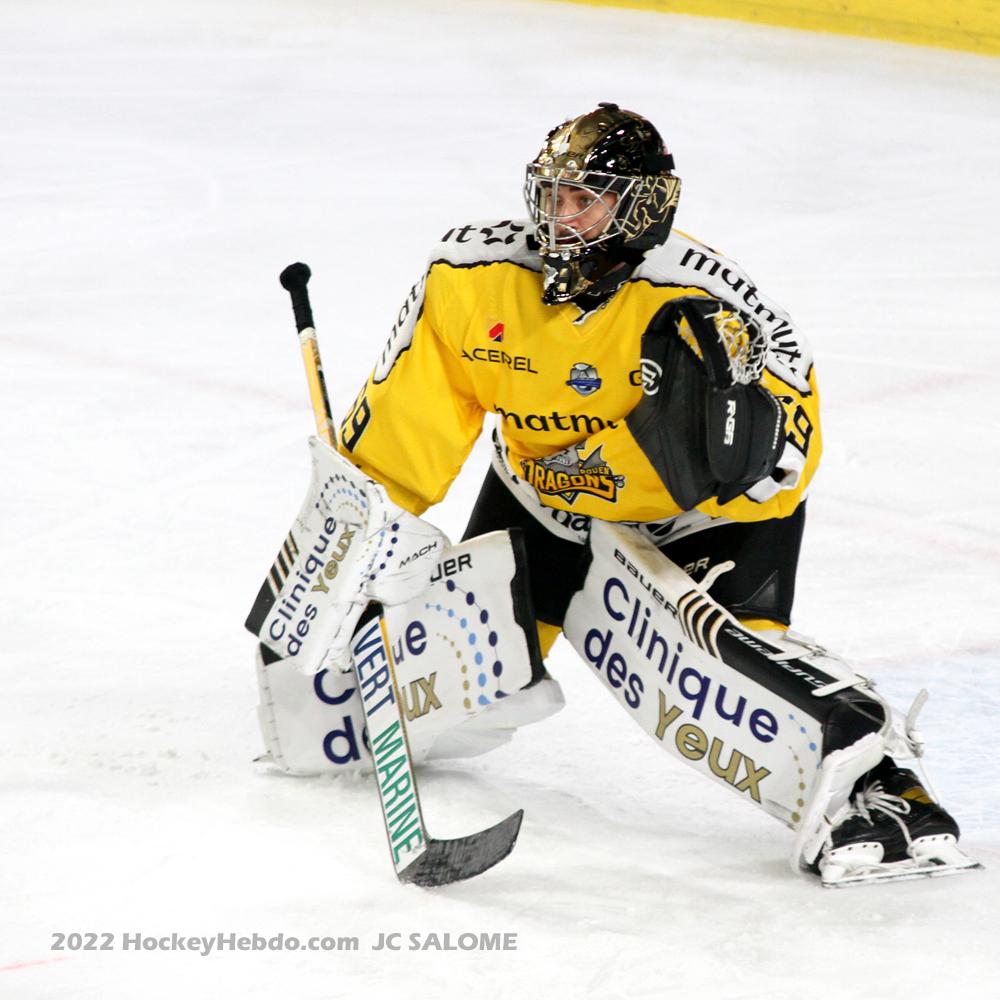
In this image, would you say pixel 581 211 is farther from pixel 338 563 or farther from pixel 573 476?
pixel 338 563

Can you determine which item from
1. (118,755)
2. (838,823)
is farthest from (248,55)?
(838,823)

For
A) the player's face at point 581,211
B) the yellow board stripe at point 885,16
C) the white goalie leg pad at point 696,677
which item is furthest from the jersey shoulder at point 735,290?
the yellow board stripe at point 885,16

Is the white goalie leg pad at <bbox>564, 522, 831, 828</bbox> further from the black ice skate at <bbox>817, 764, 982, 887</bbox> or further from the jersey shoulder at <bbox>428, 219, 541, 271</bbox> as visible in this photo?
the jersey shoulder at <bbox>428, 219, 541, 271</bbox>

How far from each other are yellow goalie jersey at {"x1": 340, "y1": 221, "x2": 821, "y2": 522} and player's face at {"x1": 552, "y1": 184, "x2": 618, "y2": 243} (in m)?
0.11

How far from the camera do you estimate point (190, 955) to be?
2062 millimetres

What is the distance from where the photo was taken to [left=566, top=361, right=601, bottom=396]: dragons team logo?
2371 mm

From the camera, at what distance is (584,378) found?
2.38 meters

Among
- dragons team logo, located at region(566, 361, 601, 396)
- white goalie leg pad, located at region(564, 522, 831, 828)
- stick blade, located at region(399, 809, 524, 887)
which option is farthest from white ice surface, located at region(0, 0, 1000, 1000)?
dragons team logo, located at region(566, 361, 601, 396)

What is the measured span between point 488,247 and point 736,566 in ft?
1.96

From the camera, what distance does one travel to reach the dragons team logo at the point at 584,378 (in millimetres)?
2371

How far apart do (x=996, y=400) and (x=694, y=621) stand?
90.7 inches

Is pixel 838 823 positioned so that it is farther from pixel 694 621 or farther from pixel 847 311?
pixel 847 311

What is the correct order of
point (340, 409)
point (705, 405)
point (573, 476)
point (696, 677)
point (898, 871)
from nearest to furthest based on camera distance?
1. point (705, 405)
2. point (898, 871)
3. point (696, 677)
4. point (573, 476)
5. point (340, 409)

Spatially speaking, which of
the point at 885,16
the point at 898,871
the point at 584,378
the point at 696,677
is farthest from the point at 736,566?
the point at 885,16
